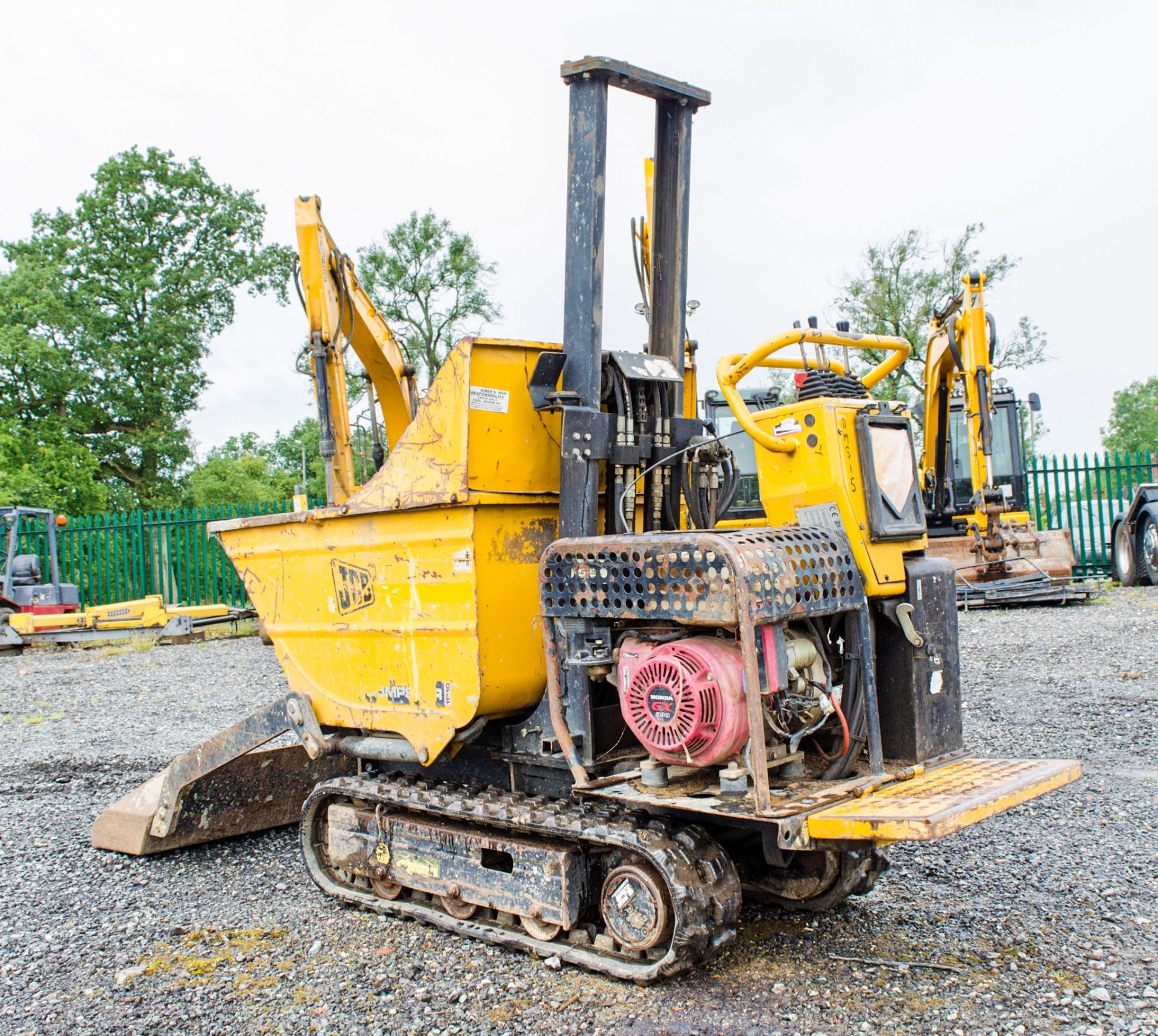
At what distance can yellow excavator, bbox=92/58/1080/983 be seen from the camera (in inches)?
128

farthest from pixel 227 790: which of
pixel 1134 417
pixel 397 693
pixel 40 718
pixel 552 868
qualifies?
pixel 1134 417

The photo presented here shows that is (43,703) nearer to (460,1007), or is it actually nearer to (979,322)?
(460,1007)

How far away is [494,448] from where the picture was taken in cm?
389

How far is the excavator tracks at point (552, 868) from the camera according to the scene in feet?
10.7

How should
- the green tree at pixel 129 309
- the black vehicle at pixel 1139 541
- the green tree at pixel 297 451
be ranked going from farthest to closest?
1. the green tree at pixel 297 451
2. the green tree at pixel 129 309
3. the black vehicle at pixel 1139 541

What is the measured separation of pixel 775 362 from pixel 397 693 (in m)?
1.98

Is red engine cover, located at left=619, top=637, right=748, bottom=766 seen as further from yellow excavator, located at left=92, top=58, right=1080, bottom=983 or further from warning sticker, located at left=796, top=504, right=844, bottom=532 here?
warning sticker, located at left=796, top=504, right=844, bottom=532

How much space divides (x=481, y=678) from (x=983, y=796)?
1703mm

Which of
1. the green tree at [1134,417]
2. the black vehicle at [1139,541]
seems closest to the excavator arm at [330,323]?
the black vehicle at [1139,541]

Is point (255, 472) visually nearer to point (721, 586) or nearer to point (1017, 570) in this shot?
point (1017, 570)

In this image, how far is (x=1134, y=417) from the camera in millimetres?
74938

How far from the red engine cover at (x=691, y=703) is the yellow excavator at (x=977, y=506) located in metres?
9.38

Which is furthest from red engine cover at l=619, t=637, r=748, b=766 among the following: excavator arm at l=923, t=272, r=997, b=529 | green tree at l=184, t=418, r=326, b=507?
green tree at l=184, t=418, r=326, b=507

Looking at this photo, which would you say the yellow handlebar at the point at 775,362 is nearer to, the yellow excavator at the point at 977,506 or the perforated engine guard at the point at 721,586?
the perforated engine guard at the point at 721,586
